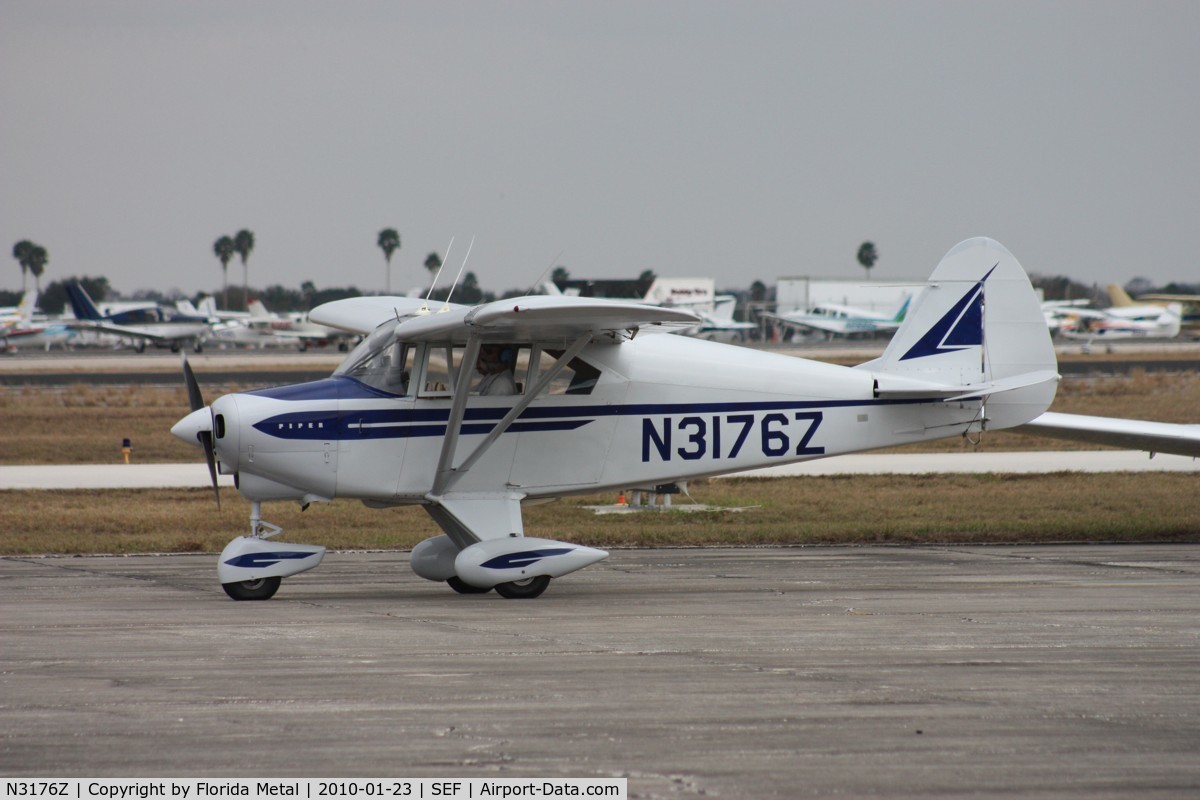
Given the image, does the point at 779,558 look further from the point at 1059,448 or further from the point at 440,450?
the point at 1059,448

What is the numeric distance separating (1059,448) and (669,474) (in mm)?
17849

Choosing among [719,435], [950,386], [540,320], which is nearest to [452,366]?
[540,320]

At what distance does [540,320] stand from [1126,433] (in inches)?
337

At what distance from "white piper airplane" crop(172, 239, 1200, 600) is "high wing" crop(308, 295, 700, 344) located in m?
0.03

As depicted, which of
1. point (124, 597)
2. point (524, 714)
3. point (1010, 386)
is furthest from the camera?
point (1010, 386)

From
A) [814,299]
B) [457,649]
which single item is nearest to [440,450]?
[457,649]

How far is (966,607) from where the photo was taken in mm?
11109

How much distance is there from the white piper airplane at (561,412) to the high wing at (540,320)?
0.10 ft

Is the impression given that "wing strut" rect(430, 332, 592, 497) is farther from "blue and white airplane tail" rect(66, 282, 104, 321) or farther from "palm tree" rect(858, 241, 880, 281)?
"palm tree" rect(858, 241, 880, 281)

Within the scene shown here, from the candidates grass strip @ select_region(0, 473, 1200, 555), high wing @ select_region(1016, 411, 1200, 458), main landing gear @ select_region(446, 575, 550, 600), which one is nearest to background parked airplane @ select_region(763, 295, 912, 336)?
grass strip @ select_region(0, 473, 1200, 555)

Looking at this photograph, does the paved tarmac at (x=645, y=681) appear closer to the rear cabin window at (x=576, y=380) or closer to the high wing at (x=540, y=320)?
the rear cabin window at (x=576, y=380)

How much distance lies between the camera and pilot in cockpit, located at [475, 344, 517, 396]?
12.1m

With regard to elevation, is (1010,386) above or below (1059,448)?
above
